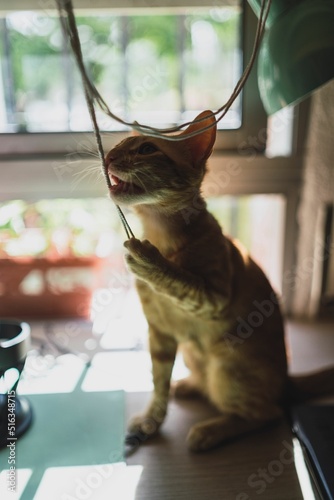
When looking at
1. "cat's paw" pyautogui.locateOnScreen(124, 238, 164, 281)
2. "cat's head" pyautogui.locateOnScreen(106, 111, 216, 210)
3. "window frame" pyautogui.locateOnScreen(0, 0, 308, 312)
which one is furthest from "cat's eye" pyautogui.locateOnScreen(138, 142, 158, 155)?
"window frame" pyautogui.locateOnScreen(0, 0, 308, 312)

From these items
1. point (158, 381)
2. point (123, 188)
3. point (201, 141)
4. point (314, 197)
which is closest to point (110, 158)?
point (123, 188)

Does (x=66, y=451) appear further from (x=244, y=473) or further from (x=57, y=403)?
(x=244, y=473)

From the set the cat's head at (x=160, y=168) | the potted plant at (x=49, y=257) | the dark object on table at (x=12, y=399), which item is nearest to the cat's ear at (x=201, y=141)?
the cat's head at (x=160, y=168)

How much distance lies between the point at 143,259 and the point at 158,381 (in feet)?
1.19

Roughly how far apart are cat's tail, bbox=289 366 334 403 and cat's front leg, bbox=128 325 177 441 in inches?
11.8

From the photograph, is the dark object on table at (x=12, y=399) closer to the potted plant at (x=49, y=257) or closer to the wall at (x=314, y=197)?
the potted plant at (x=49, y=257)

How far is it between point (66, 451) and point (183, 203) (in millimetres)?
549

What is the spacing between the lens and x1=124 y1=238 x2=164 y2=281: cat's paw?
0.70 m

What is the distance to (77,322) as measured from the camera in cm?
133

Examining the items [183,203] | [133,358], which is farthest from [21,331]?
[183,203]

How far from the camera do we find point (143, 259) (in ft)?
2.30

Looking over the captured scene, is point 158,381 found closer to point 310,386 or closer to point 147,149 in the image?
point 310,386

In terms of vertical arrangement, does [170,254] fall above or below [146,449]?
above

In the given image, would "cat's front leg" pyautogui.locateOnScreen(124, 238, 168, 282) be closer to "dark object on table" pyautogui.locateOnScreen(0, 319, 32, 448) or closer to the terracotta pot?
"dark object on table" pyautogui.locateOnScreen(0, 319, 32, 448)
